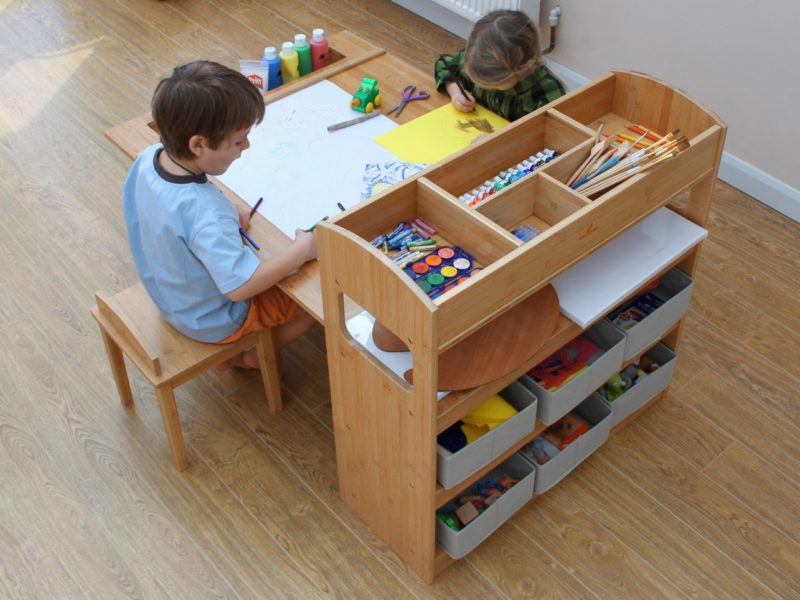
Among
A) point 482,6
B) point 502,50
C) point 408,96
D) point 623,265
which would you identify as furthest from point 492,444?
point 482,6

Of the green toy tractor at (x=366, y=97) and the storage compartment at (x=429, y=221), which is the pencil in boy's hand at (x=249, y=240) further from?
the green toy tractor at (x=366, y=97)

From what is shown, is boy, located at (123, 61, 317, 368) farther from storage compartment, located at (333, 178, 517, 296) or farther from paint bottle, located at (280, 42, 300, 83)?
paint bottle, located at (280, 42, 300, 83)

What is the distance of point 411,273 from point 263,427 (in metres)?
0.91

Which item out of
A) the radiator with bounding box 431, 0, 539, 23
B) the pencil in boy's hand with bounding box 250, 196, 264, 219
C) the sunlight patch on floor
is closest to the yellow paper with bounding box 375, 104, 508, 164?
the pencil in boy's hand with bounding box 250, 196, 264, 219

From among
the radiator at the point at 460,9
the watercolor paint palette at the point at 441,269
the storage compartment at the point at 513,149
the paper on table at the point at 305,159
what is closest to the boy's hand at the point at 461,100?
the paper on table at the point at 305,159

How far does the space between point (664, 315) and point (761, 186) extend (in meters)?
1.15

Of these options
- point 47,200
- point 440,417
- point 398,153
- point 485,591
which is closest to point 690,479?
point 485,591

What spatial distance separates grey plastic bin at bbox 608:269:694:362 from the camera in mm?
2277

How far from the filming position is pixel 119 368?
255 centimetres

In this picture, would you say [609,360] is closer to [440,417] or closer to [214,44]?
[440,417]

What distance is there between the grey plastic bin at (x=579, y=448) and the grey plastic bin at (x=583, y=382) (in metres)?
0.15

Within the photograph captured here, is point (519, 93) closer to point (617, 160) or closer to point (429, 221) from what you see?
point (617, 160)

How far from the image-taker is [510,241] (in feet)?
5.87

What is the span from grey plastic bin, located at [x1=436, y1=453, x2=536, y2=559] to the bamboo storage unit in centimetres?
5
